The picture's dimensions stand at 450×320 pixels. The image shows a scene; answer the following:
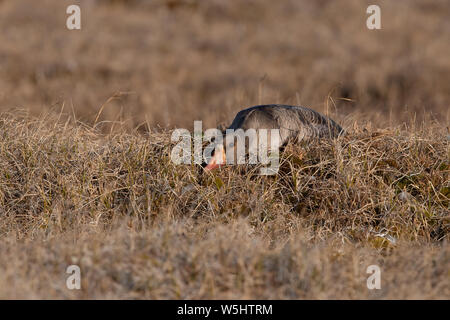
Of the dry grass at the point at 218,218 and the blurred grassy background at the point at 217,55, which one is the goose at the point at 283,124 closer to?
the dry grass at the point at 218,218

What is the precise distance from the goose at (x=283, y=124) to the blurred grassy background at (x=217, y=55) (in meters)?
4.78

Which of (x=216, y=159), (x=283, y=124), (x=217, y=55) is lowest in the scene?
(x=216, y=159)

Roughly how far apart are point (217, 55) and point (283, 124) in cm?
890

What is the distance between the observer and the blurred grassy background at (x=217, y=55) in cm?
1104

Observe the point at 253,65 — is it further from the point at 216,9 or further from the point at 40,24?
the point at 40,24

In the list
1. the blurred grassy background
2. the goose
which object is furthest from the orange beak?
the blurred grassy background

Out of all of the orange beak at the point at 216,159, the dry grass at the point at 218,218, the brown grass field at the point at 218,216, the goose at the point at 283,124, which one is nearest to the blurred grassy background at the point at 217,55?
the brown grass field at the point at 218,216

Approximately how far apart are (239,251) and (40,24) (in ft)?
41.8

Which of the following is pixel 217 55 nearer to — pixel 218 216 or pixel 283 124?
pixel 283 124

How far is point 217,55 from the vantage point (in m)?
13.3

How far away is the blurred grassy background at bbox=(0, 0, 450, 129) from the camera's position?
1104cm

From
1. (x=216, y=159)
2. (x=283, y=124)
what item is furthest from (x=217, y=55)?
(x=216, y=159)
